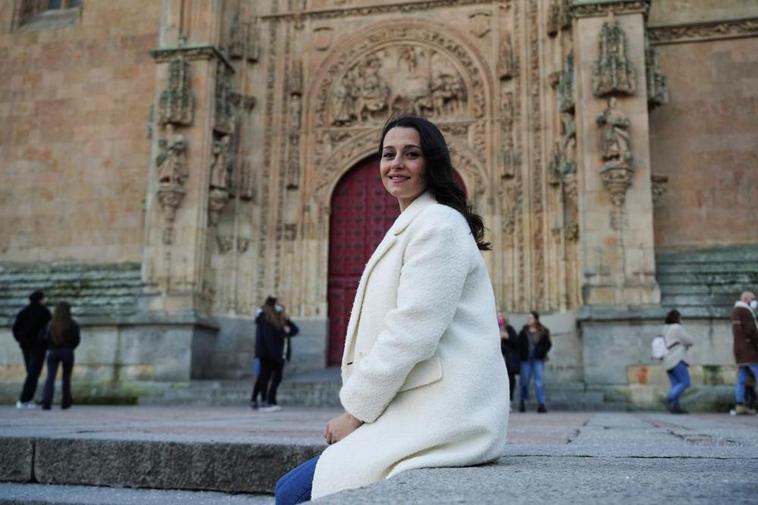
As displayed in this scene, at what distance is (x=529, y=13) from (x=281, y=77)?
18.5 feet

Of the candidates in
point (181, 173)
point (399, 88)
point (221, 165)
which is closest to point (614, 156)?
point (399, 88)

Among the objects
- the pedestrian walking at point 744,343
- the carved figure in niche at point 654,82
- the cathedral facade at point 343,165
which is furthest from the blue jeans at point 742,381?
the carved figure in niche at point 654,82

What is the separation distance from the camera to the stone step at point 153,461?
3932 mm

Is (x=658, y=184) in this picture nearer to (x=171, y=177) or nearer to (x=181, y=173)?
(x=181, y=173)

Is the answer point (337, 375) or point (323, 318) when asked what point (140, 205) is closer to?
point (323, 318)

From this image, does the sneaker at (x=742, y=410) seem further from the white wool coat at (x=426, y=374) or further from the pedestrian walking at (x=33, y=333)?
the pedestrian walking at (x=33, y=333)

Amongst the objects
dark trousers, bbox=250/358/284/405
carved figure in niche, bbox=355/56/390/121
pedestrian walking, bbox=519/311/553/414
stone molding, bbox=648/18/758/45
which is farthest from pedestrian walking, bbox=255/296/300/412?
stone molding, bbox=648/18/758/45

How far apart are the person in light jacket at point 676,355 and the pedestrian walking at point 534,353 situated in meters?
1.84

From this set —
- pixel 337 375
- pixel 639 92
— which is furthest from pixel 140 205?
pixel 639 92

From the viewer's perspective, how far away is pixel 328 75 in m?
16.8

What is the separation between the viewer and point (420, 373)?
2.50 meters

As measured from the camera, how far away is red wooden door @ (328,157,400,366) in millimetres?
16016

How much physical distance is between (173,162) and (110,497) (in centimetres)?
1170

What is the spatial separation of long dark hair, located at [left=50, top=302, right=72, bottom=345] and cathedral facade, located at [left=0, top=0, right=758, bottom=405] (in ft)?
8.62
